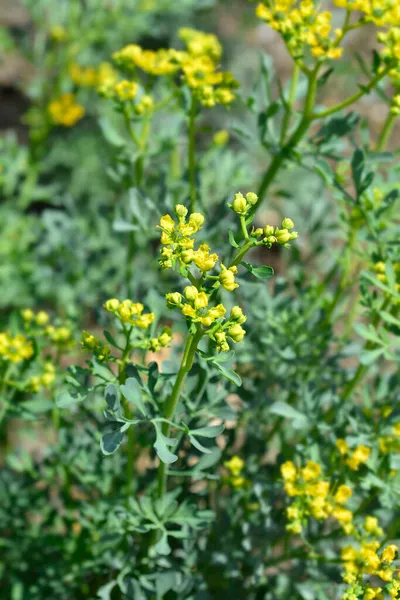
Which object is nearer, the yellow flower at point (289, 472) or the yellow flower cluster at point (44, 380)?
the yellow flower at point (289, 472)

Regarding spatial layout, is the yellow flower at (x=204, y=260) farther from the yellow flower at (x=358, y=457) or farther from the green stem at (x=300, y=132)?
the yellow flower at (x=358, y=457)

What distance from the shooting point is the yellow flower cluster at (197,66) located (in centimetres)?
194

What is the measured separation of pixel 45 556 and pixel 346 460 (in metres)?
1.10

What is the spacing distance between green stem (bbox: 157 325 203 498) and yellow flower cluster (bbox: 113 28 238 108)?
79cm

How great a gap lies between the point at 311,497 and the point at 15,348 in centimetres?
89

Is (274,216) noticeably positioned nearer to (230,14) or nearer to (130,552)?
(230,14)

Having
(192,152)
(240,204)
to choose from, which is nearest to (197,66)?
(192,152)

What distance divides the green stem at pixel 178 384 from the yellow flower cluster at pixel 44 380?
1.45 feet

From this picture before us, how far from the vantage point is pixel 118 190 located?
405cm

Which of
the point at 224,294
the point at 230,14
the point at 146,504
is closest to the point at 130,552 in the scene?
the point at 146,504

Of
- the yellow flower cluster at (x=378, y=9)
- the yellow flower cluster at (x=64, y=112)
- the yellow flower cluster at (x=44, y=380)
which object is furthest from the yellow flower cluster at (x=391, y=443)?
the yellow flower cluster at (x=64, y=112)

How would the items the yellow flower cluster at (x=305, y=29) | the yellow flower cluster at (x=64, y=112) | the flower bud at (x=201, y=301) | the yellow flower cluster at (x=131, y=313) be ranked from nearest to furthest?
the flower bud at (x=201, y=301), the yellow flower cluster at (x=131, y=313), the yellow flower cluster at (x=305, y=29), the yellow flower cluster at (x=64, y=112)

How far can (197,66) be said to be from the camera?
1.95 m

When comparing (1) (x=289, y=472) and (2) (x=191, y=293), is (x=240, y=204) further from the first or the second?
(1) (x=289, y=472)
